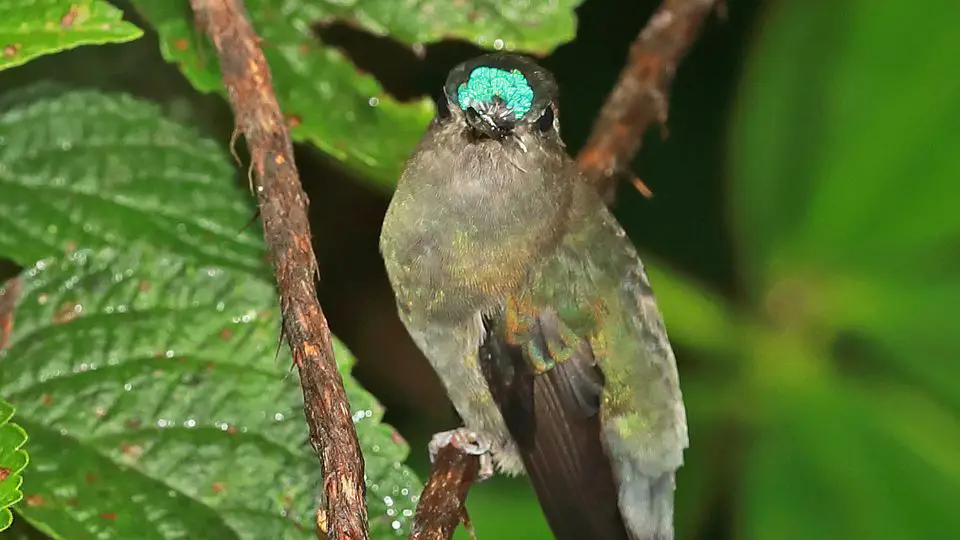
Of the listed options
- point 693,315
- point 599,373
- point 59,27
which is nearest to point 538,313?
point 599,373

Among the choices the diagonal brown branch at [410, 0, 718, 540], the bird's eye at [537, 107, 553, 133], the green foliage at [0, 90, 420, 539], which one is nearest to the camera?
the green foliage at [0, 90, 420, 539]

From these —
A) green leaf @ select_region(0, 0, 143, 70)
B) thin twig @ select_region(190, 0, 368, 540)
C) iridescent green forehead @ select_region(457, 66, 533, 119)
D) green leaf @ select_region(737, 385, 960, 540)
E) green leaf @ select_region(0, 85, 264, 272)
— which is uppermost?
iridescent green forehead @ select_region(457, 66, 533, 119)

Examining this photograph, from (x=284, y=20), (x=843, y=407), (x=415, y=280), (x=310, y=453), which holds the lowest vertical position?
(x=843, y=407)

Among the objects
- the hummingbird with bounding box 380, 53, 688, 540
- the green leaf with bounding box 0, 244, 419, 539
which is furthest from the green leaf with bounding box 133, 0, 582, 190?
the green leaf with bounding box 0, 244, 419, 539

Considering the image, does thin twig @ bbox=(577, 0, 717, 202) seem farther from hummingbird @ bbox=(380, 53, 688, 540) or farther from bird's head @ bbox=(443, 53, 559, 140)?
bird's head @ bbox=(443, 53, 559, 140)

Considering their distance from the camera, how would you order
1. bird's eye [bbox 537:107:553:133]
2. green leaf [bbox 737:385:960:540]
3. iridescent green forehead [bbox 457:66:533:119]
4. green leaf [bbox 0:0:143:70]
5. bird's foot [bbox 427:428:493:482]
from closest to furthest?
green leaf [bbox 0:0:143:70] → iridescent green forehead [bbox 457:66:533:119] → bird's eye [bbox 537:107:553:133] → bird's foot [bbox 427:428:493:482] → green leaf [bbox 737:385:960:540]

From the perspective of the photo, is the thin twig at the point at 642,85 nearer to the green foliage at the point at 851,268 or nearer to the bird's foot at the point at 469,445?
the bird's foot at the point at 469,445

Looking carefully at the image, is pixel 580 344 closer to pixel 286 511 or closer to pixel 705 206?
pixel 286 511

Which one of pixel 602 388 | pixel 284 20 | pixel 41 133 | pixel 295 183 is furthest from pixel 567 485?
pixel 41 133
